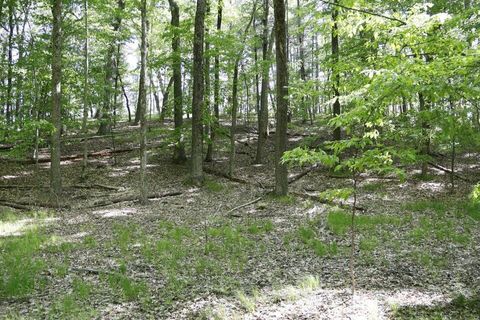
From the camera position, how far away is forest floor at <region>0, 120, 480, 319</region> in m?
6.20

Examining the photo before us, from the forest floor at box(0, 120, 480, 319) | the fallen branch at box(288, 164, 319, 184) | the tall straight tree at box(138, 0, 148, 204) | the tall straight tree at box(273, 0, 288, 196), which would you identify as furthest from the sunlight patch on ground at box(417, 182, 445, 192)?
the tall straight tree at box(138, 0, 148, 204)

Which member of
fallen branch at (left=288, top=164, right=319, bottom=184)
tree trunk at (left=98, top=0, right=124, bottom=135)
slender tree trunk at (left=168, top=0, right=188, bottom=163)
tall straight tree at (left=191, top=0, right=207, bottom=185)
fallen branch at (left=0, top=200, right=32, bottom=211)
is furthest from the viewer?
tree trunk at (left=98, top=0, right=124, bottom=135)

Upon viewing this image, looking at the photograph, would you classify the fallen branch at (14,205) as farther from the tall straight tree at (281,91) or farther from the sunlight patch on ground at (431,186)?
the sunlight patch on ground at (431,186)

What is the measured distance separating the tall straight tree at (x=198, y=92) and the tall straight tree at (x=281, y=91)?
152 inches

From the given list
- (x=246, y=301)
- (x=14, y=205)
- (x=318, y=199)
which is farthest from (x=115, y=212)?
(x=246, y=301)

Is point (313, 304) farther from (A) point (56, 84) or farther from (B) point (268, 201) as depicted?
(A) point (56, 84)

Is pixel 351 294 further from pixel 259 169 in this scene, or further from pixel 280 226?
pixel 259 169

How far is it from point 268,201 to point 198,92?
5.85 metres

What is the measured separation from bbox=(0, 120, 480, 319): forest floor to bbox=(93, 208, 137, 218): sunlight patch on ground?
0.41 feet

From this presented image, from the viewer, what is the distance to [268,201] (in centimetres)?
1361

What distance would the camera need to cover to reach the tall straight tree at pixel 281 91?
12703 mm

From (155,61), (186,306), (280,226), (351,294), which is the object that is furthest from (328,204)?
(155,61)

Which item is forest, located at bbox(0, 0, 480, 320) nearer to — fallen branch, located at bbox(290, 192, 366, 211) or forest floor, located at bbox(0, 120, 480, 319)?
forest floor, located at bbox(0, 120, 480, 319)

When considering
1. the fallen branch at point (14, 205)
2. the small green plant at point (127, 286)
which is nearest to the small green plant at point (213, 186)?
the fallen branch at point (14, 205)
